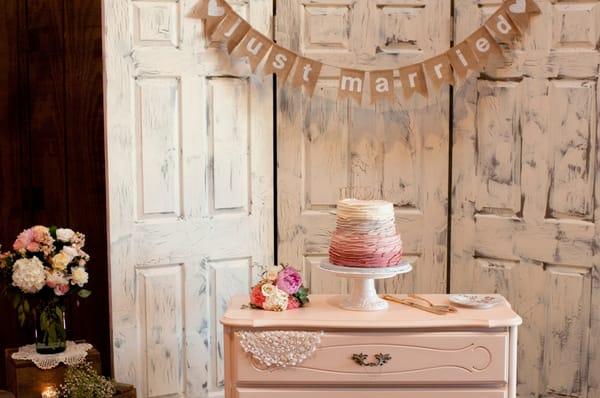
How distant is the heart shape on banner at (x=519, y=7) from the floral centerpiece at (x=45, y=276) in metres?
2.04

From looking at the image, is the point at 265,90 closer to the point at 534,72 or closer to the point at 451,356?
the point at 534,72

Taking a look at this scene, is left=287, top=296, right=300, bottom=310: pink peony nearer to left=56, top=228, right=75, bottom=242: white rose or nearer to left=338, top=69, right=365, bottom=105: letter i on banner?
left=56, top=228, right=75, bottom=242: white rose

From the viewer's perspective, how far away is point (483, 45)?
12.1ft

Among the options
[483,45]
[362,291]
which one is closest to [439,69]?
[483,45]

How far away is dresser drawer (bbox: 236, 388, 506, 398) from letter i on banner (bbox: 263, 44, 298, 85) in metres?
1.44

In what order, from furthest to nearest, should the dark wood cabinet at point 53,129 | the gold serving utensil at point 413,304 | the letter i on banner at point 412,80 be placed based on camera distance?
1. the dark wood cabinet at point 53,129
2. the letter i on banner at point 412,80
3. the gold serving utensil at point 413,304

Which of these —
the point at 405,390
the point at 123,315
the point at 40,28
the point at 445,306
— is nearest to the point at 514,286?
the point at 445,306

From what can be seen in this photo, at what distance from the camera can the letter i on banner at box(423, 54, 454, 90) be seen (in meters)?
3.71

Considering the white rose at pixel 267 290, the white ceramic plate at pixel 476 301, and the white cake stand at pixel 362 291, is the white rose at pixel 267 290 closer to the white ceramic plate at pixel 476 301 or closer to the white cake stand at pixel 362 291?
the white cake stand at pixel 362 291

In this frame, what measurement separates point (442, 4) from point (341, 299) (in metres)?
1.47

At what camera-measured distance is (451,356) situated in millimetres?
2885

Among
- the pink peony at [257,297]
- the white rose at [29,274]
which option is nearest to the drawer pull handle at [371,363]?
the pink peony at [257,297]

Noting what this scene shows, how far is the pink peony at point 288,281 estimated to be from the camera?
9.94ft

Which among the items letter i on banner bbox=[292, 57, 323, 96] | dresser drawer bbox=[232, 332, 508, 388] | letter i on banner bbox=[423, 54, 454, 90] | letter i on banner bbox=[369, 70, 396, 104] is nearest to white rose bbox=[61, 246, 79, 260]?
dresser drawer bbox=[232, 332, 508, 388]
